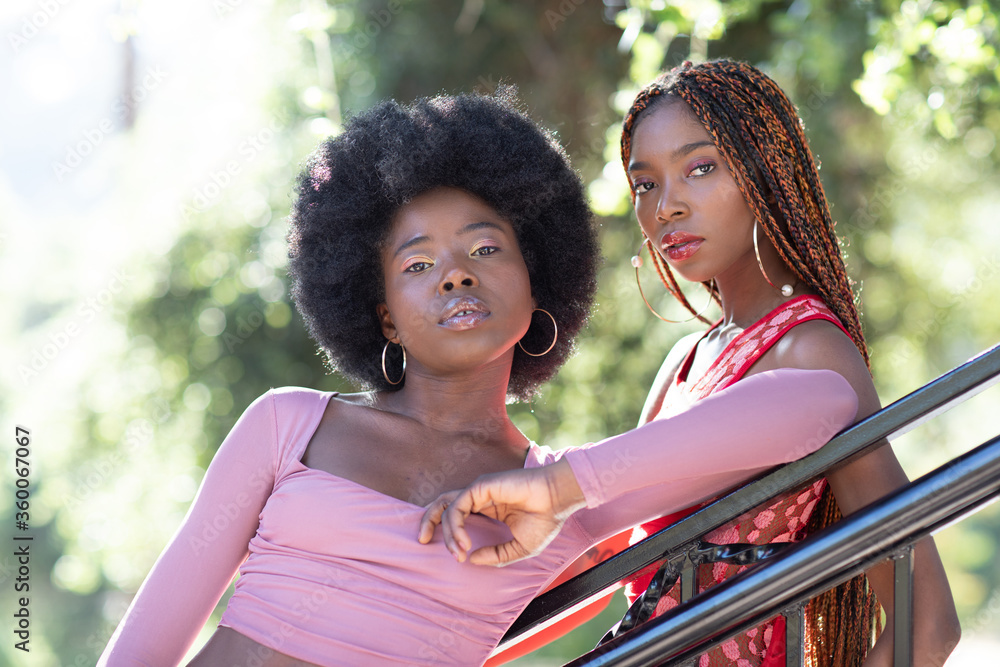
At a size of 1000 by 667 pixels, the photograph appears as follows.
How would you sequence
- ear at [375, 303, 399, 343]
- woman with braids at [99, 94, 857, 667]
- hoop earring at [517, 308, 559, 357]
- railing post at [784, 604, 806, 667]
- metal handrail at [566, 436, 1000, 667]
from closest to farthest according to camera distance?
1. metal handrail at [566, 436, 1000, 667]
2. railing post at [784, 604, 806, 667]
3. woman with braids at [99, 94, 857, 667]
4. ear at [375, 303, 399, 343]
5. hoop earring at [517, 308, 559, 357]

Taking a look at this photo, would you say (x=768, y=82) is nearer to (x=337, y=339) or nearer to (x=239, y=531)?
(x=337, y=339)

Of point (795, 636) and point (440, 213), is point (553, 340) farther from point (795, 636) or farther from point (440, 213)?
point (795, 636)

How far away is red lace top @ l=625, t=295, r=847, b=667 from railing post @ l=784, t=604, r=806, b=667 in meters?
0.47

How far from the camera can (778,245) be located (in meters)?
2.16

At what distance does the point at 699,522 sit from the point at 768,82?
1.31 m

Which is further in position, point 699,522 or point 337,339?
point 337,339

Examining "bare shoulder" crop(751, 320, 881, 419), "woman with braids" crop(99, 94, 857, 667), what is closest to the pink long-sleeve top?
"woman with braids" crop(99, 94, 857, 667)

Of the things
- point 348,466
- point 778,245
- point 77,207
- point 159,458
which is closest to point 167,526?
point 159,458

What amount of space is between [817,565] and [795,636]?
147 millimetres

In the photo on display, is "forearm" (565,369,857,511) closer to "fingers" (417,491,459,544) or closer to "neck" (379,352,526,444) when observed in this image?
"fingers" (417,491,459,544)

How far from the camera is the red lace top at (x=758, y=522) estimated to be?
1.91 meters

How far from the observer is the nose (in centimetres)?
212

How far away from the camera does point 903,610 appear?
4.28ft

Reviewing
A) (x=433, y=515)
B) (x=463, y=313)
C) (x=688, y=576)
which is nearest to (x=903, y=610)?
(x=688, y=576)
